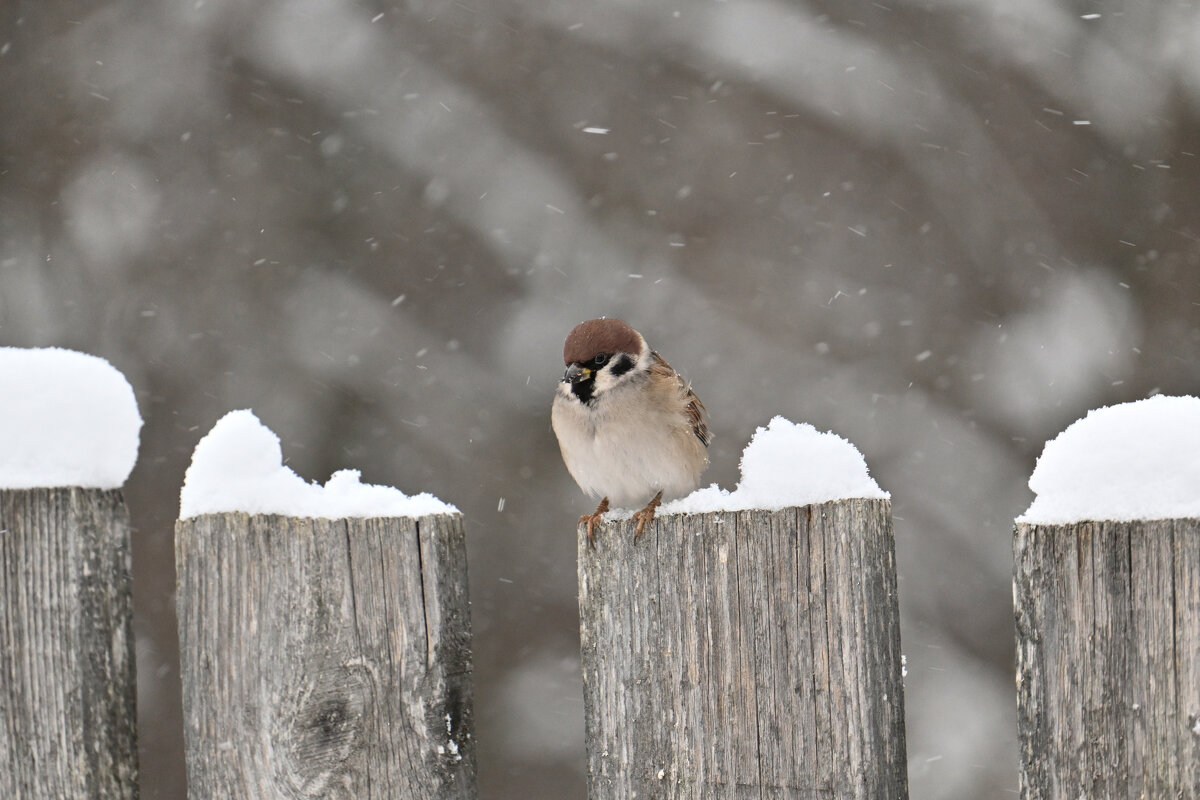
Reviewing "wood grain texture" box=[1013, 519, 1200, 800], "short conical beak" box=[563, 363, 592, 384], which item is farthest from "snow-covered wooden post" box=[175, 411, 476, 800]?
"short conical beak" box=[563, 363, 592, 384]

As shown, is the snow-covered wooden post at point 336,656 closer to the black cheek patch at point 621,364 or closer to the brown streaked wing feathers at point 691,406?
the black cheek patch at point 621,364

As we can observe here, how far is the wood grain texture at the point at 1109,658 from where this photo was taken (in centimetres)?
139

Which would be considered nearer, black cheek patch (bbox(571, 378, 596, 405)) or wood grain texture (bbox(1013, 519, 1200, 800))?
wood grain texture (bbox(1013, 519, 1200, 800))

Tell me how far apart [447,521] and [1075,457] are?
2.81 ft

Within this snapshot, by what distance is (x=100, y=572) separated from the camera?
1.71 metres

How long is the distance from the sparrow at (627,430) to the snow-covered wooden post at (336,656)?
132 cm

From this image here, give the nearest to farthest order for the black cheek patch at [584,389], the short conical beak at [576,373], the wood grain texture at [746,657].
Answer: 1. the wood grain texture at [746,657]
2. the short conical beak at [576,373]
3. the black cheek patch at [584,389]

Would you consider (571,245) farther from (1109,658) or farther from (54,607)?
(1109,658)

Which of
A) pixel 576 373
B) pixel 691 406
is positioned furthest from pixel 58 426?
pixel 691 406

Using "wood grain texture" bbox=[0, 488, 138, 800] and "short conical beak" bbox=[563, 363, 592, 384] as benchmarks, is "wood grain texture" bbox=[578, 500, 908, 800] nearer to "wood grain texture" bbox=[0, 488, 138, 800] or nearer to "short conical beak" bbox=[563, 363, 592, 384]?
"wood grain texture" bbox=[0, 488, 138, 800]

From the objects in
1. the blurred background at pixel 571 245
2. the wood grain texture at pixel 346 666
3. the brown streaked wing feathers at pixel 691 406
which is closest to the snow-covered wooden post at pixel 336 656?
the wood grain texture at pixel 346 666

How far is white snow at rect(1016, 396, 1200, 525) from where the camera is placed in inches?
55.2

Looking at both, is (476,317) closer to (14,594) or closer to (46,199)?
Result: (46,199)

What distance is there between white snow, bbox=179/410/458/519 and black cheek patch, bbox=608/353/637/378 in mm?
1328
